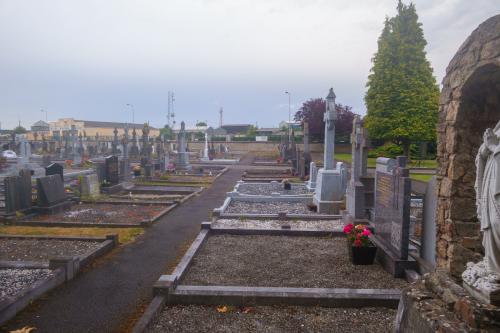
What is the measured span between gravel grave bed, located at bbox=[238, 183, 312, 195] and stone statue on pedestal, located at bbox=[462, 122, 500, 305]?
1237cm

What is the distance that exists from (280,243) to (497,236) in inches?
225

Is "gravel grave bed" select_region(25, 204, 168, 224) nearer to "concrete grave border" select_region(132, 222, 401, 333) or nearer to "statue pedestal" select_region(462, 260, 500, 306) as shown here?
"concrete grave border" select_region(132, 222, 401, 333)

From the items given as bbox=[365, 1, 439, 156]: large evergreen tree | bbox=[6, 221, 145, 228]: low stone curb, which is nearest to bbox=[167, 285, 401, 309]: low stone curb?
bbox=[6, 221, 145, 228]: low stone curb

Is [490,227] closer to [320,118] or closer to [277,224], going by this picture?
[277,224]

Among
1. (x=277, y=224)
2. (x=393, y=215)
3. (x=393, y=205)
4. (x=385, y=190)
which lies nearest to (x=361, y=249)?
(x=393, y=215)

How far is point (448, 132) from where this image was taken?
4.60 metres

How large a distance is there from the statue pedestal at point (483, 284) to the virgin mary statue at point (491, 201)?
8 cm

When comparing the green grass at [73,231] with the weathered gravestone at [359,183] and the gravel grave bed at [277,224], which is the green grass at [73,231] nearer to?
the gravel grave bed at [277,224]

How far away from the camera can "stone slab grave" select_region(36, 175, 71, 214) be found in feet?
36.8

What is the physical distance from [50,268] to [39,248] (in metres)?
2.05

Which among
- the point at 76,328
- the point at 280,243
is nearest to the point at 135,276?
the point at 76,328

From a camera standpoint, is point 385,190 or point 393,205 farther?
point 385,190

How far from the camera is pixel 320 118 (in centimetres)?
4775

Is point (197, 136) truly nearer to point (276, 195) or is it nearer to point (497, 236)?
point (276, 195)
